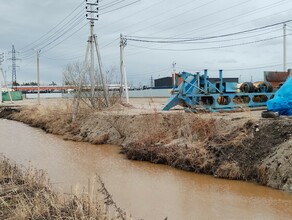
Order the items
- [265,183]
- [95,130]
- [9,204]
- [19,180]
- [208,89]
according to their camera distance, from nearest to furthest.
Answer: [9,204], [19,180], [265,183], [208,89], [95,130]

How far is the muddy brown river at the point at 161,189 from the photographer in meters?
8.95

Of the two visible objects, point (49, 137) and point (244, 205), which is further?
point (49, 137)

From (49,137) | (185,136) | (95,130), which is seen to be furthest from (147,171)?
(49,137)

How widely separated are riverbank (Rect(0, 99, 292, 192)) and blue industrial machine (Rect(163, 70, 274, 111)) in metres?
1.91

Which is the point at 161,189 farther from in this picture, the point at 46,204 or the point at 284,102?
the point at 284,102

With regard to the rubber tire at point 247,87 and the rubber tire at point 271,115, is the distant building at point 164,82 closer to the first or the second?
the rubber tire at point 247,87

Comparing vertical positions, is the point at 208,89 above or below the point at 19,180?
above

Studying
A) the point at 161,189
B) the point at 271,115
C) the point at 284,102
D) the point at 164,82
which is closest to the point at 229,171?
the point at 161,189

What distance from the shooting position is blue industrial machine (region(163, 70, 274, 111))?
63.1 feet

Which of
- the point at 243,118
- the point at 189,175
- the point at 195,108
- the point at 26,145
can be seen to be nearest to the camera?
the point at 189,175

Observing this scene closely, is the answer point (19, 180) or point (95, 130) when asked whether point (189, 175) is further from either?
point (95, 130)

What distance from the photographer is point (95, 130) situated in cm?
2217

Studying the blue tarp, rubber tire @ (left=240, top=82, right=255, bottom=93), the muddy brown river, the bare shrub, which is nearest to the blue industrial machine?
rubber tire @ (left=240, top=82, right=255, bottom=93)

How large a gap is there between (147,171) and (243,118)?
4.25 meters
